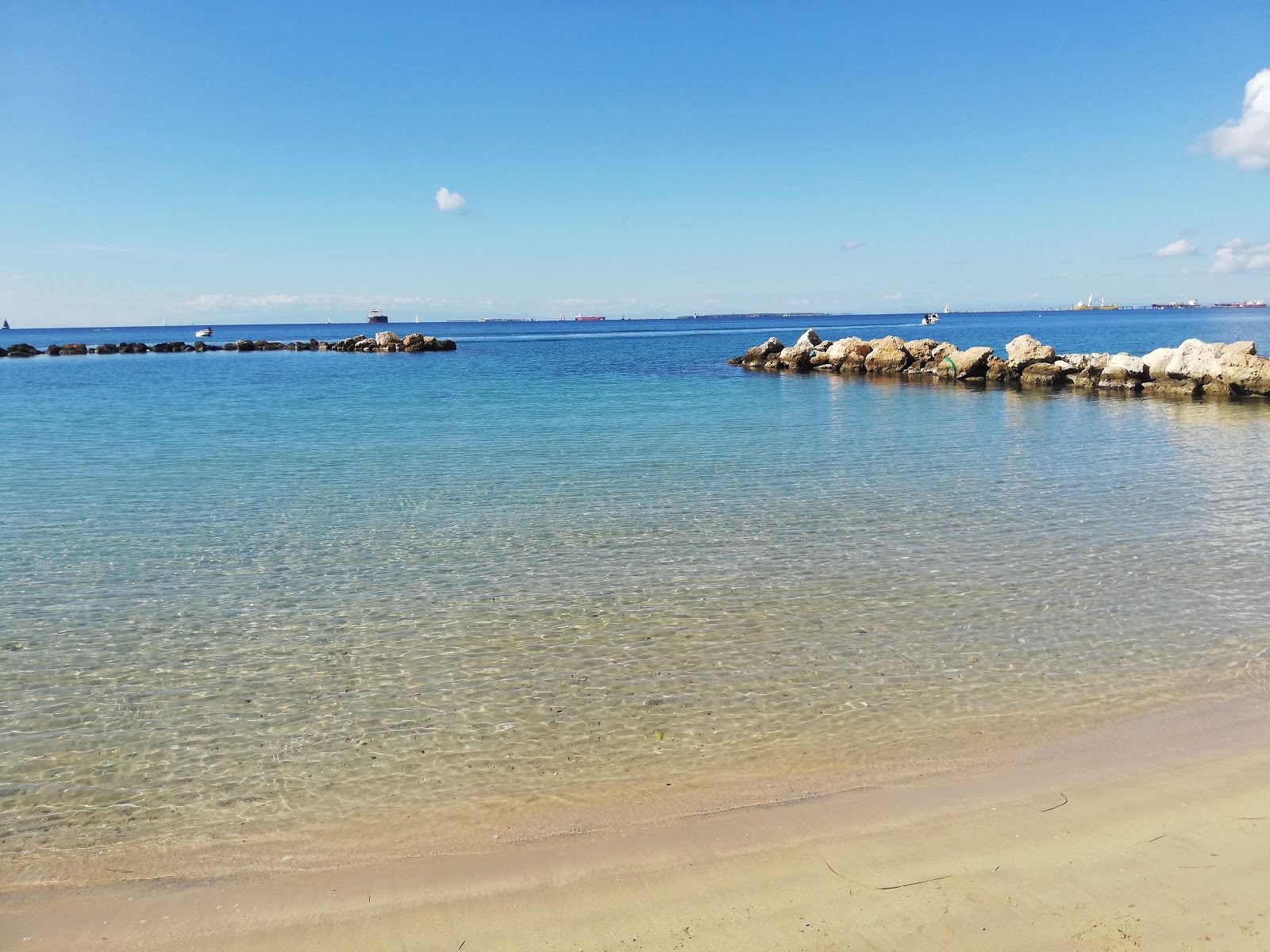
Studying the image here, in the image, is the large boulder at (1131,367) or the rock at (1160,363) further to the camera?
the large boulder at (1131,367)

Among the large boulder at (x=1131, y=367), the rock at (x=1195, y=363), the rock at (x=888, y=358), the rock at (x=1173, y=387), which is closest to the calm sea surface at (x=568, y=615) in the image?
the rock at (x=1173, y=387)

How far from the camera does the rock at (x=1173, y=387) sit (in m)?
35.5

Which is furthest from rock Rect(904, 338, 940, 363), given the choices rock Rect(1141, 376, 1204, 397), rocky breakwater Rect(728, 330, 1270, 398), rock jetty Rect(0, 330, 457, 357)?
→ rock jetty Rect(0, 330, 457, 357)

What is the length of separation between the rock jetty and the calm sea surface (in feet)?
250

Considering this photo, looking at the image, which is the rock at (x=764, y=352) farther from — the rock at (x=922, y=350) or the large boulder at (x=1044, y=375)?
the large boulder at (x=1044, y=375)

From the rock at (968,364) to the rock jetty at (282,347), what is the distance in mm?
68128

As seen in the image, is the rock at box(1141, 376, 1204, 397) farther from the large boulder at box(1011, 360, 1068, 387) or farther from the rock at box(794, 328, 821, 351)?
the rock at box(794, 328, 821, 351)

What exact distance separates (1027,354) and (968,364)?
296cm

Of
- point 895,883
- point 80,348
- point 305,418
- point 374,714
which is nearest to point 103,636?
point 374,714

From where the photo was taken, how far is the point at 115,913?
4.84 metres

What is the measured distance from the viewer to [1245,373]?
34562 millimetres

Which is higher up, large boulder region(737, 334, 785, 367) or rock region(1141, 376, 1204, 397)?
large boulder region(737, 334, 785, 367)

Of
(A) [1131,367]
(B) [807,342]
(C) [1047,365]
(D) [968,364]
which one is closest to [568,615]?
(A) [1131,367]

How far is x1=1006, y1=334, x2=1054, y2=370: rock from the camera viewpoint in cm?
4256
